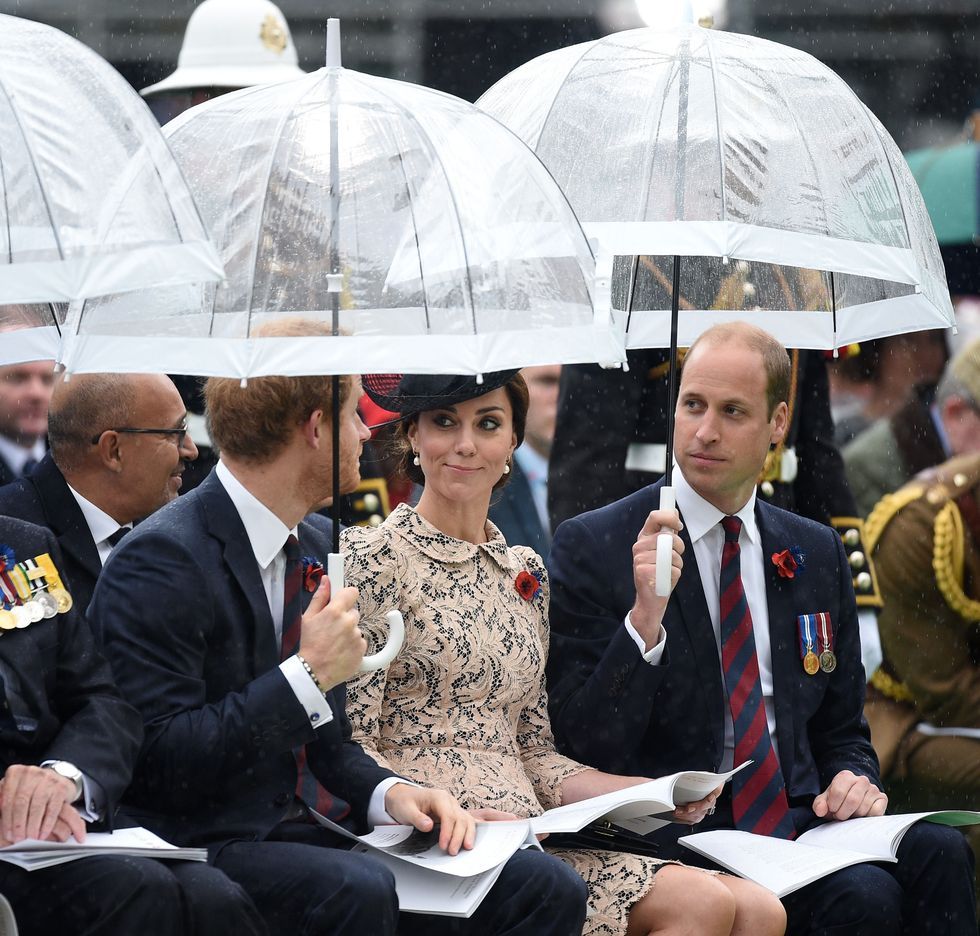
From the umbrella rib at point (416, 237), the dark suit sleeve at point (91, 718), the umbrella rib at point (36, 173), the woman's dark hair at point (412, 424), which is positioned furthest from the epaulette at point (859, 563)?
the umbrella rib at point (36, 173)

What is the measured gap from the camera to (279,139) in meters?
4.05

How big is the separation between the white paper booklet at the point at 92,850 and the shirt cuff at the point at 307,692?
0.35m

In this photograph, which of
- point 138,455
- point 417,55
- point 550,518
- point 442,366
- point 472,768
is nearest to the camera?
point 442,366

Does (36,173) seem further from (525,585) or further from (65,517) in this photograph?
(525,585)

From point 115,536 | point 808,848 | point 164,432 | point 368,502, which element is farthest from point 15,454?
point 808,848

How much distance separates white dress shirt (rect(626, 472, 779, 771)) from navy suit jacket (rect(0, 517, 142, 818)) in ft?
5.02

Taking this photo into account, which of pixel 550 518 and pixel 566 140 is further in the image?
pixel 550 518

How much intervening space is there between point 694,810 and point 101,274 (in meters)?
1.88

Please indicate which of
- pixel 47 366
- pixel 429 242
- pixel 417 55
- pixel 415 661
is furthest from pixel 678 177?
pixel 417 55

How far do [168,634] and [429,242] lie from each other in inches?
37.9

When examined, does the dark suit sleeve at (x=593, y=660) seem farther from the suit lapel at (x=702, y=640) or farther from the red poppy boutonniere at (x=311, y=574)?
the red poppy boutonniere at (x=311, y=574)

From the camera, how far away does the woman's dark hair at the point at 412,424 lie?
15.7 feet

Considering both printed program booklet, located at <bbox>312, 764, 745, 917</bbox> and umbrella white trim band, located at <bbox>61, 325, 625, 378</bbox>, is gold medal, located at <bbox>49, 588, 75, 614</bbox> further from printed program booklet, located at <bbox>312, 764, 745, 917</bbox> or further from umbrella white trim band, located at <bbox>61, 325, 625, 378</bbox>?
printed program booklet, located at <bbox>312, 764, 745, 917</bbox>

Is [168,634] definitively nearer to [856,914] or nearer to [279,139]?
[279,139]
